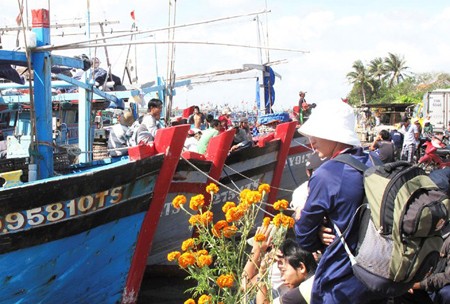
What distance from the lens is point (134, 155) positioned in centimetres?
630

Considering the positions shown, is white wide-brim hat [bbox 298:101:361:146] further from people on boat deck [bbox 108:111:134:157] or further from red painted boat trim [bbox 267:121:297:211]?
red painted boat trim [bbox 267:121:297:211]

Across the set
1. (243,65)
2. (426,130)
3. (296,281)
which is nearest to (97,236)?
(296,281)

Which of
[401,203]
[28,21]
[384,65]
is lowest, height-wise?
[384,65]

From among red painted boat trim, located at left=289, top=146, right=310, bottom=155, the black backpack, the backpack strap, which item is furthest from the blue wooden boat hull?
red painted boat trim, located at left=289, top=146, right=310, bottom=155

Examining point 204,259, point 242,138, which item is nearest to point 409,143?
point 242,138

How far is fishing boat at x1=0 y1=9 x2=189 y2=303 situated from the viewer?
543cm

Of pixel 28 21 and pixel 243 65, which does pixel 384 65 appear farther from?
pixel 28 21

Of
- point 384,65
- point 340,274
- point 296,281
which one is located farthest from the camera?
point 384,65

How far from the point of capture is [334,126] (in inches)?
121

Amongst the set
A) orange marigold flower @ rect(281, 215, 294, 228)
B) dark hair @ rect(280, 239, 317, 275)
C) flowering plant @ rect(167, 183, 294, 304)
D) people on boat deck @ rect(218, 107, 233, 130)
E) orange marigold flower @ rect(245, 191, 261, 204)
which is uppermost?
orange marigold flower @ rect(245, 191, 261, 204)

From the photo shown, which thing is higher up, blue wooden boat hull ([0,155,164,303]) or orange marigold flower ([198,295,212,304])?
orange marigold flower ([198,295,212,304])

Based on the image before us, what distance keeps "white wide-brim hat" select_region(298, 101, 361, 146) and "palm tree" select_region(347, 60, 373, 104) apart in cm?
5947

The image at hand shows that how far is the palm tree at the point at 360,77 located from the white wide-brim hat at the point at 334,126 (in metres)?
59.5

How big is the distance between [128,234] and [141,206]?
0.32m
